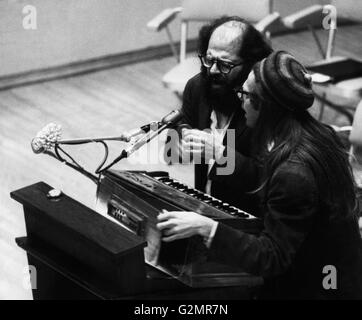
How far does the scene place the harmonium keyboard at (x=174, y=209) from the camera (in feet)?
7.05

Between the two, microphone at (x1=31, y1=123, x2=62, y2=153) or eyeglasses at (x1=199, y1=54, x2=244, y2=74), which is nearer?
microphone at (x1=31, y1=123, x2=62, y2=153)

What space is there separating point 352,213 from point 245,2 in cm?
301

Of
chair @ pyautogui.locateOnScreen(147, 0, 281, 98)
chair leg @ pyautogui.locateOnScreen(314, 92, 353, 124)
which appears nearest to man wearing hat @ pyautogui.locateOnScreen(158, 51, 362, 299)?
chair @ pyautogui.locateOnScreen(147, 0, 281, 98)

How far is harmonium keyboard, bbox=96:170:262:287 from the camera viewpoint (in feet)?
7.05

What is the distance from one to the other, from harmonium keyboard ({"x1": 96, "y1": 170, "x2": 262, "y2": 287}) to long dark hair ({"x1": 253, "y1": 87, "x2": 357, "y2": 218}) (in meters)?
0.18

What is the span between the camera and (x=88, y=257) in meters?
2.19

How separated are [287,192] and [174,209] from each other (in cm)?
34

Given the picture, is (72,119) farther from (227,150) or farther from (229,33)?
(227,150)

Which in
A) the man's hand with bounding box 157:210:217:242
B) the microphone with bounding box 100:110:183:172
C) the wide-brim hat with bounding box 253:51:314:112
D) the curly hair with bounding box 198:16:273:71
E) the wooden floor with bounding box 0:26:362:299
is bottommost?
the wooden floor with bounding box 0:26:362:299

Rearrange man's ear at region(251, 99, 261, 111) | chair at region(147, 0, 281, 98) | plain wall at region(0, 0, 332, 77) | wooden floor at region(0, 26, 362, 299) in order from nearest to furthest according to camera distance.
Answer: man's ear at region(251, 99, 261, 111)
wooden floor at region(0, 26, 362, 299)
chair at region(147, 0, 281, 98)
plain wall at region(0, 0, 332, 77)

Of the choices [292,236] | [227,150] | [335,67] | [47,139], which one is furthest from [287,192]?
[335,67]

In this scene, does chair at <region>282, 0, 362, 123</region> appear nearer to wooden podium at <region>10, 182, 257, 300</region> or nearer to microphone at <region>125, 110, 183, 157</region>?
microphone at <region>125, 110, 183, 157</region>

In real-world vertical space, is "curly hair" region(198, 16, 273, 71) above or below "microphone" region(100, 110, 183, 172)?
above
